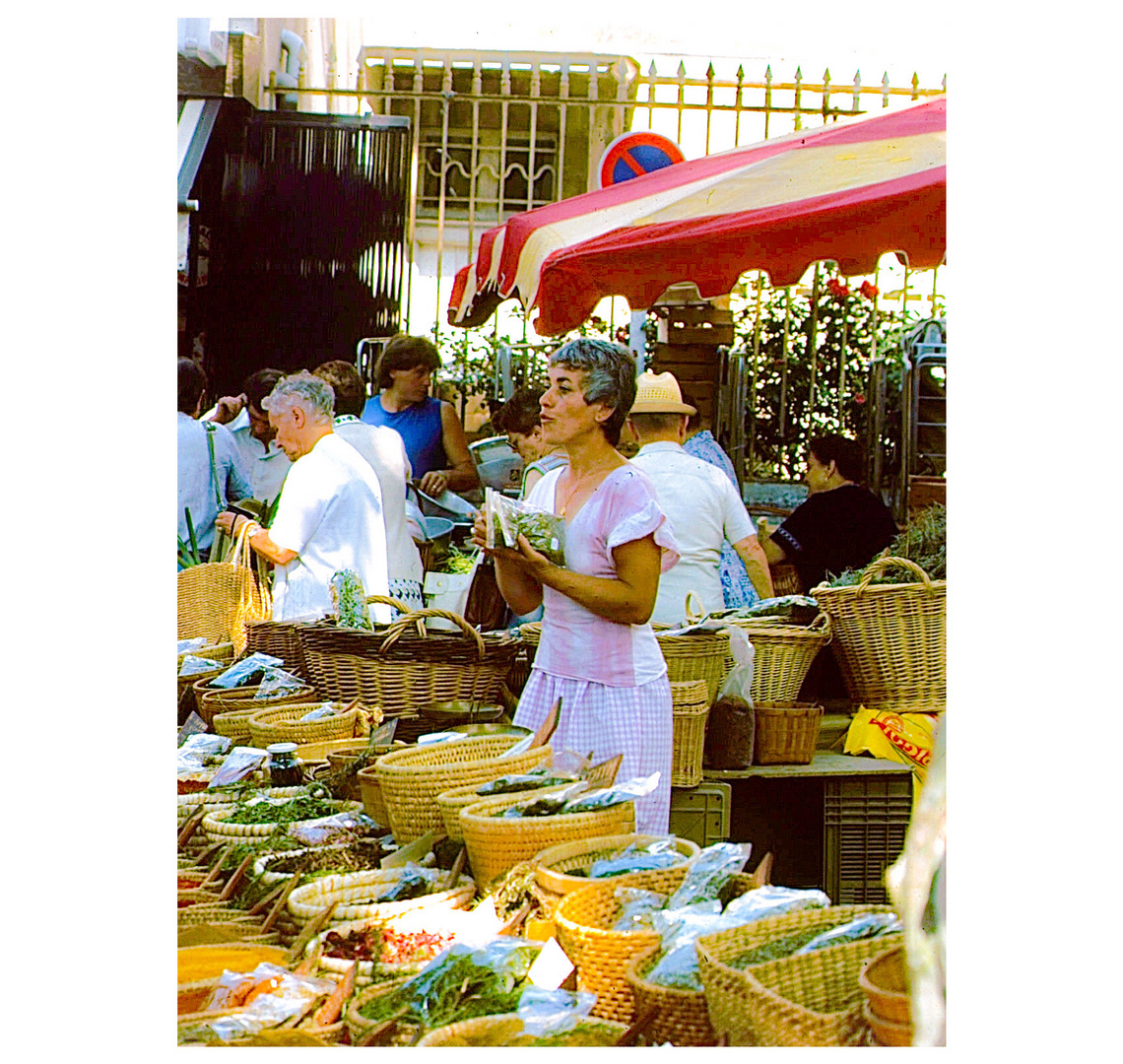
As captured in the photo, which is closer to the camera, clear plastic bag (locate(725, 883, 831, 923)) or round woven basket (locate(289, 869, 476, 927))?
clear plastic bag (locate(725, 883, 831, 923))

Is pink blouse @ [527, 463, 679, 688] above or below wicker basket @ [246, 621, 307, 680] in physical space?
above

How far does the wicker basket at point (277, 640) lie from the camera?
380 cm

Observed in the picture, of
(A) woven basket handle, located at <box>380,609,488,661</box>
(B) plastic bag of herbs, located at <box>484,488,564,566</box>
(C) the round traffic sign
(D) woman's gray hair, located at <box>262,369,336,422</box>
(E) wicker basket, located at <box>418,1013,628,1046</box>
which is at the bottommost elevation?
(E) wicker basket, located at <box>418,1013,628,1046</box>

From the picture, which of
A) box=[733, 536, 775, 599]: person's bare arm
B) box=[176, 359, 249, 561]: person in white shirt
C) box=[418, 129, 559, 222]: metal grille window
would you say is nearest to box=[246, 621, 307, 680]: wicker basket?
box=[176, 359, 249, 561]: person in white shirt

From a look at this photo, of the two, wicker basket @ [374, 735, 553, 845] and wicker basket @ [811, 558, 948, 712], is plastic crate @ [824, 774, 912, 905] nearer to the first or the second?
wicker basket @ [811, 558, 948, 712]

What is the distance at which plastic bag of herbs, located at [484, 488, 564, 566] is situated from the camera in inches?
114

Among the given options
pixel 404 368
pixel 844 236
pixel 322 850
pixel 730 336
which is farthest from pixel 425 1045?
pixel 730 336

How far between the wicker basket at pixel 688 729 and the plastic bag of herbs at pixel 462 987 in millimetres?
1426

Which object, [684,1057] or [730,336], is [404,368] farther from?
[684,1057]

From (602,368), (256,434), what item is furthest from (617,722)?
(256,434)

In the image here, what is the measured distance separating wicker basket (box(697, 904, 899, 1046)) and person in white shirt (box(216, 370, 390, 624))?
2141mm

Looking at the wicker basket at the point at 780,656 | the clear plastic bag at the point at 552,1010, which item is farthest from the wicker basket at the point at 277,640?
the clear plastic bag at the point at 552,1010
